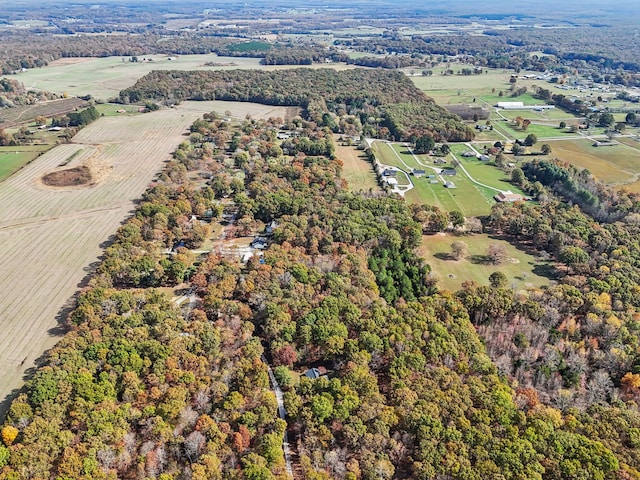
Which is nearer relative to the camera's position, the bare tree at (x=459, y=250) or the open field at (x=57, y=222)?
the open field at (x=57, y=222)

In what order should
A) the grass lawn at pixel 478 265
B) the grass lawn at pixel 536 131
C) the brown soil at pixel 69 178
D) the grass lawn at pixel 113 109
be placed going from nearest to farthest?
the grass lawn at pixel 478 265 → the brown soil at pixel 69 178 → the grass lawn at pixel 536 131 → the grass lawn at pixel 113 109

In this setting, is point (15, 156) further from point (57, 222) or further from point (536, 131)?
point (536, 131)

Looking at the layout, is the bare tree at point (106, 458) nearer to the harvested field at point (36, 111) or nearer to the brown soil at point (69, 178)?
the brown soil at point (69, 178)

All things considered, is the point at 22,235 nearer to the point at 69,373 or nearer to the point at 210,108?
the point at 69,373

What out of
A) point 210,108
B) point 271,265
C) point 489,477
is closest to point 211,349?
point 271,265

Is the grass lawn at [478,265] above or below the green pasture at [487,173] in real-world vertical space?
below

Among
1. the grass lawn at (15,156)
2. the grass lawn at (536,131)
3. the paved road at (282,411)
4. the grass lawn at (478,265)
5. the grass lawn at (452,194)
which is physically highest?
the grass lawn at (15,156)

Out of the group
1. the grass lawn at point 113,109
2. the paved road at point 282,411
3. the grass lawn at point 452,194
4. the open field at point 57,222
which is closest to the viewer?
the paved road at point 282,411

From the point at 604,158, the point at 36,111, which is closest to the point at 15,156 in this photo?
the point at 36,111

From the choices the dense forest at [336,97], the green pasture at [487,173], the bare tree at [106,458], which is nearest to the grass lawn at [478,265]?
the green pasture at [487,173]
